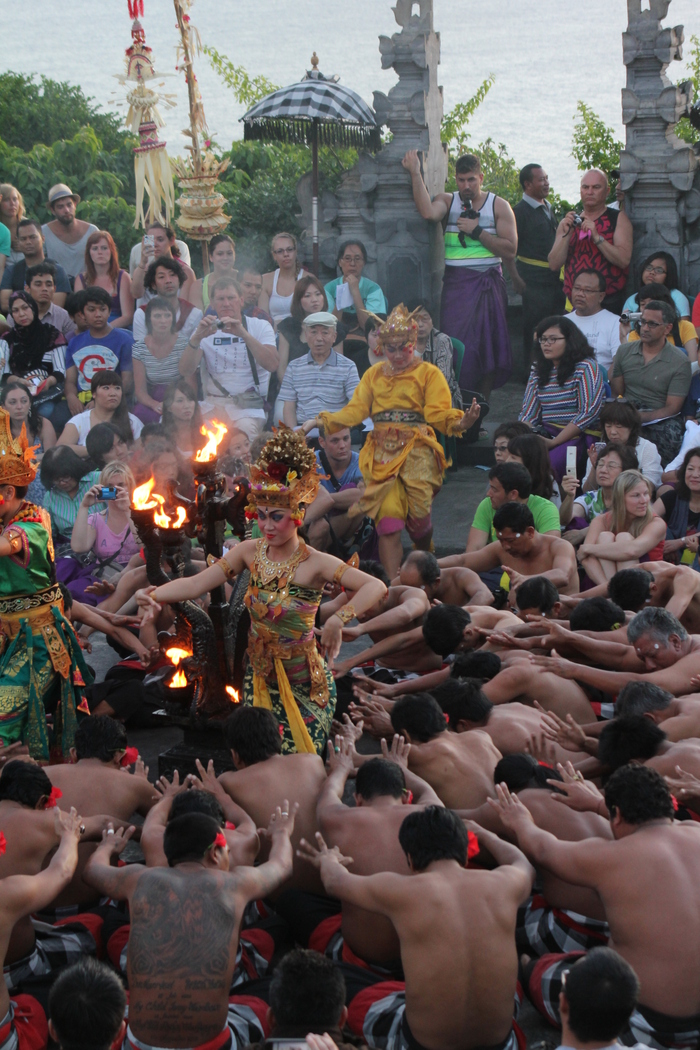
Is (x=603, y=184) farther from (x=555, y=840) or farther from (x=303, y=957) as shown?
(x=303, y=957)

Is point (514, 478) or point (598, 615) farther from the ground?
point (514, 478)

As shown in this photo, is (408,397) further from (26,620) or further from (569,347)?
(26,620)

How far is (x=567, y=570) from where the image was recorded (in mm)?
6117

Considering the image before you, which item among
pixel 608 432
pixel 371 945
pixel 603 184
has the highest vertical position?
pixel 603 184

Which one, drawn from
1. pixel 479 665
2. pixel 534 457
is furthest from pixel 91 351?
pixel 479 665

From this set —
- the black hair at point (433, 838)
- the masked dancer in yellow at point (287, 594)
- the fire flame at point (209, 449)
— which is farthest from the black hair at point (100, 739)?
the black hair at point (433, 838)

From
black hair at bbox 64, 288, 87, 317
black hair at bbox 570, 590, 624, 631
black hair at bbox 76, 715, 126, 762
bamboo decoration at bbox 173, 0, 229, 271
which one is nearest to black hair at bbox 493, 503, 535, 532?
black hair at bbox 570, 590, 624, 631

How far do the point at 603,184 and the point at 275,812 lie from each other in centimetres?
605

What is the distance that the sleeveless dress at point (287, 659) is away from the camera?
4.68 meters

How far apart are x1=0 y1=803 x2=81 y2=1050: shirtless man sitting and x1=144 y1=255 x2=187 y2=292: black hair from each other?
5605mm

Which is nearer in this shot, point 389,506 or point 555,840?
point 555,840

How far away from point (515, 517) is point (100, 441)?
2.83 m

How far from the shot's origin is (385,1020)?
344 centimetres

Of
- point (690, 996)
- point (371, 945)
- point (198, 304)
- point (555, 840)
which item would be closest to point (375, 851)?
point (371, 945)
